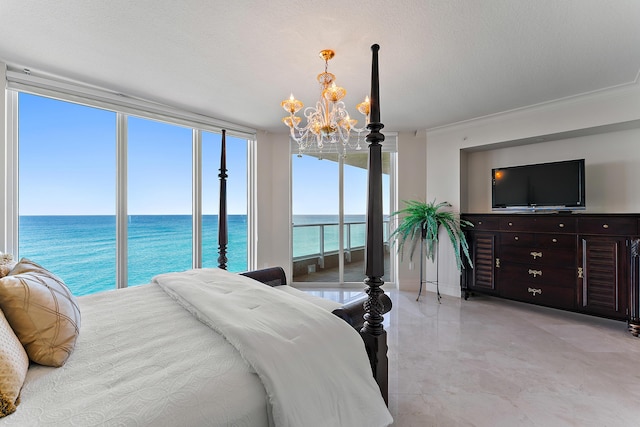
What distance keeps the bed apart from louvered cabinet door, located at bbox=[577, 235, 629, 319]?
2850 mm

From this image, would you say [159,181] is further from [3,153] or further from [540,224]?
[540,224]

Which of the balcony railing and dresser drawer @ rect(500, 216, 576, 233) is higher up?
dresser drawer @ rect(500, 216, 576, 233)

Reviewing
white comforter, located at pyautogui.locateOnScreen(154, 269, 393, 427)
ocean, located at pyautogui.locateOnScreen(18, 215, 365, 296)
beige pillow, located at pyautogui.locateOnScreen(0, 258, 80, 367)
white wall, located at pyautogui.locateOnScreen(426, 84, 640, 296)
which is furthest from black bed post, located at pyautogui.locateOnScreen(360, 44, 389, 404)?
white wall, located at pyautogui.locateOnScreen(426, 84, 640, 296)

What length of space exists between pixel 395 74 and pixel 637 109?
2.46m

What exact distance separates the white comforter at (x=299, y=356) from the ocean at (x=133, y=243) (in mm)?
2283

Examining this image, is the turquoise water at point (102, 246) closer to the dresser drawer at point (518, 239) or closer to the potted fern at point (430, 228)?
the potted fern at point (430, 228)

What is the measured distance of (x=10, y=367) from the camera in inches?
33.6

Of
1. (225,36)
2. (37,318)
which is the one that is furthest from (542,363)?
(225,36)

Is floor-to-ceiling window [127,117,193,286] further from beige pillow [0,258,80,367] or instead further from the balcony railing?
beige pillow [0,258,80,367]

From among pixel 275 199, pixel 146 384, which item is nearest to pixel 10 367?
pixel 146 384

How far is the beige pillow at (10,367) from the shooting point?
78 centimetres

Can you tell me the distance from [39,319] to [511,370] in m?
2.85

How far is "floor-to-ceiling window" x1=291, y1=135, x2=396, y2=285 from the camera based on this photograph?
15.0ft

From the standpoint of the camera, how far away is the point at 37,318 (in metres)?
1.08
